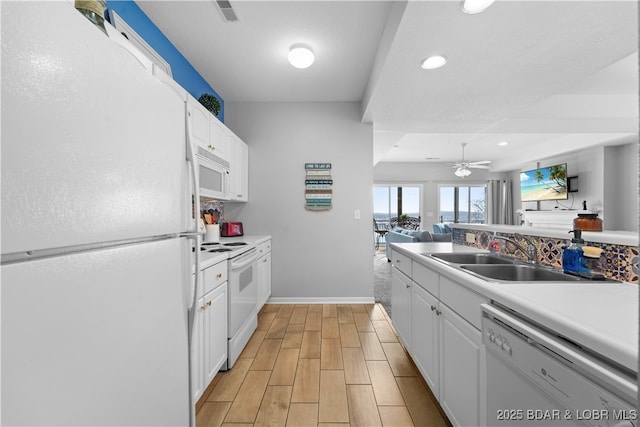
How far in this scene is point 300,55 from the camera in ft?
8.09

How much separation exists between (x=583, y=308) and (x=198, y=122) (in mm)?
Answer: 2498

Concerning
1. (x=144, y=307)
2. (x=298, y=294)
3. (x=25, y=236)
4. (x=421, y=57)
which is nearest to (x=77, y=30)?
(x=25, y=236)

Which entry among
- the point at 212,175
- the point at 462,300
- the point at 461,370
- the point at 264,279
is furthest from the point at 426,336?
the point at 212,175

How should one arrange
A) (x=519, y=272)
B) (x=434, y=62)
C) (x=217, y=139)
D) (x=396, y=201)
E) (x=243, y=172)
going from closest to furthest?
(x=519, y=272) → (x=434, y=62) → (x=217, y=139) → (x=243, y=172) → (x=396, y=201)

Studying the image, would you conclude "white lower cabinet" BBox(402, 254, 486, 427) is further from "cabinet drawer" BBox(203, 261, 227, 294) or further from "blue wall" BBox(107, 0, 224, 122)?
"blue wall" BBox(107, 0, 224, 122)

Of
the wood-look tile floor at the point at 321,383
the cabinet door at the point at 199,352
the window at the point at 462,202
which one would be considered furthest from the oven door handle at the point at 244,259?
the window at the point at 462,202

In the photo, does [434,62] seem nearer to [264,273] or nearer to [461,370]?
[461,370]

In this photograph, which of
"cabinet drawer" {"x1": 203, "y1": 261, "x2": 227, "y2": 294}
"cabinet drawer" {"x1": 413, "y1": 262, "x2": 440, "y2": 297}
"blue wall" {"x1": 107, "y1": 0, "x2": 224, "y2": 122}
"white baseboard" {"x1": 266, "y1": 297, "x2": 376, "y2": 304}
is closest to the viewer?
"cabinet drawer" {"x1": 413, "y1": 262, "x2": 440, "y2": 297}

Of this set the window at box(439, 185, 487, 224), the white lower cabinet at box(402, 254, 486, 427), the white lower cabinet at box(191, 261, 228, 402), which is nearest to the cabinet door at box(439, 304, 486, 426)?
the white lower cabinet at box(402, 254, 486, 427)

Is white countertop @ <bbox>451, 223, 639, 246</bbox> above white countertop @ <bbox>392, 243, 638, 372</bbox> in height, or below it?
above

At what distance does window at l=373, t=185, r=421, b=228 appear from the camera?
9.12 metres

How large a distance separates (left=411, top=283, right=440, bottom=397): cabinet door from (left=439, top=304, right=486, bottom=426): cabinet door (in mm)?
74

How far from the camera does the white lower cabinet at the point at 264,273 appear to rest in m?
3.09

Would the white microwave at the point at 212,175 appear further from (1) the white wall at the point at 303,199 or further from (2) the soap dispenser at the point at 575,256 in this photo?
(2) the soap dispenser at the point at 575,256
